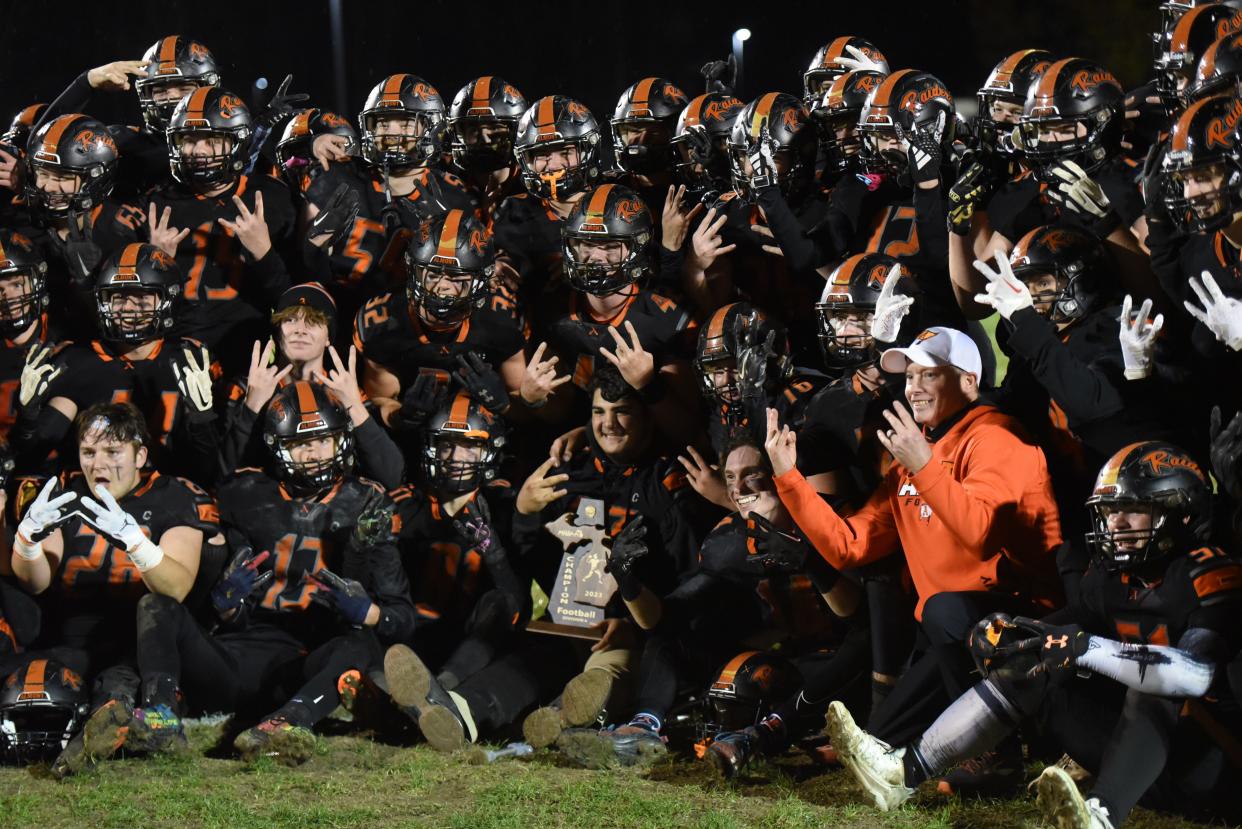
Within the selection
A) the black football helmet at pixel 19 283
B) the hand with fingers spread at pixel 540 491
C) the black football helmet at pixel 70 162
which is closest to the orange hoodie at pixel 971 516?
the hand with fingers spread at pixel 540 491

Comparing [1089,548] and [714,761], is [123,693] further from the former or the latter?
[1089,548]

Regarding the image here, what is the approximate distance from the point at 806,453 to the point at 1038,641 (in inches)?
69.5

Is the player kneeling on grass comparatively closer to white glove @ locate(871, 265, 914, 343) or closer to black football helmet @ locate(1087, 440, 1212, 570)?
black football helmet @ locate(1087, 440, 1212, 570)

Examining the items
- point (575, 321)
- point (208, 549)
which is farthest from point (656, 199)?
point (208, 549)

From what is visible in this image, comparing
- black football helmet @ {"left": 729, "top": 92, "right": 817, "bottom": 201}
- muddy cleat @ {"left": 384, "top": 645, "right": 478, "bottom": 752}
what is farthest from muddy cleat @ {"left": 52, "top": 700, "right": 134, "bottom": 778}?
black football helmet @ {"left": 729, "top": 92, "right": 817, "bottom": 201}

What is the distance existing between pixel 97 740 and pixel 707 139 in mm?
3991

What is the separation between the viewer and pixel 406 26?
16.8 m

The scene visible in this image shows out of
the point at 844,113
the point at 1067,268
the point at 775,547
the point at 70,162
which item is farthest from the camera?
the point at 70,162

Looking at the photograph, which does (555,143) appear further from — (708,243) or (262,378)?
Result: (262,378)

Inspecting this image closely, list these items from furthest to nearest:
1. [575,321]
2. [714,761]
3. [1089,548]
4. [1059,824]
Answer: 1. [575,321]
2. [714,761]
3. [1089,548]
4. [1059,824]

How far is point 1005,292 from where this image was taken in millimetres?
6004

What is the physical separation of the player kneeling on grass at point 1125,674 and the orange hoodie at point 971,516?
1.37 ft

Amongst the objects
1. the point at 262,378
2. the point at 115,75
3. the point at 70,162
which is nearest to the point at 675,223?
the point at 262,378

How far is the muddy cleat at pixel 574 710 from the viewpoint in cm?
668
